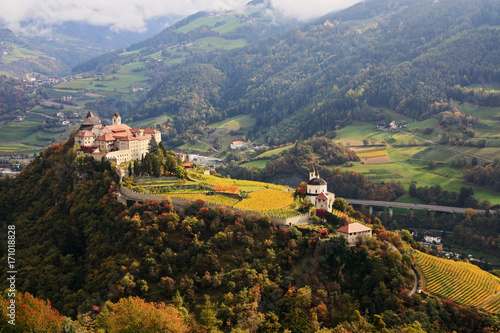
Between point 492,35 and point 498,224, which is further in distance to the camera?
point 492,35

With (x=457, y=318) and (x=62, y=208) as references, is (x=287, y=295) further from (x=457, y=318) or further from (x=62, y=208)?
(x=62, y=208)

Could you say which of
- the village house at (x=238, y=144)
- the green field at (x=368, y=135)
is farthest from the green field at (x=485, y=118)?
the village house at (x=238, y=144)

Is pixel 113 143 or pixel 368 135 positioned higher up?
pixel 113 143

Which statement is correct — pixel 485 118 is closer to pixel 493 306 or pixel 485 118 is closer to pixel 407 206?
pixel 407 206

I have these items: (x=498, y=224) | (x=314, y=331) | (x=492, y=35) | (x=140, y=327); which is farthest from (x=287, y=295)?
(x=492, y=35)

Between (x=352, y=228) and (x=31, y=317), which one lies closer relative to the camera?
(x=31, y=317)

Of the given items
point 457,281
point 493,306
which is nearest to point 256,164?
point 457,281

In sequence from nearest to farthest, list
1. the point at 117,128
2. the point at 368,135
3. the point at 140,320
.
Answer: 1. the point at 140,320
2. the point at 117,128
3. the point at 368,135
